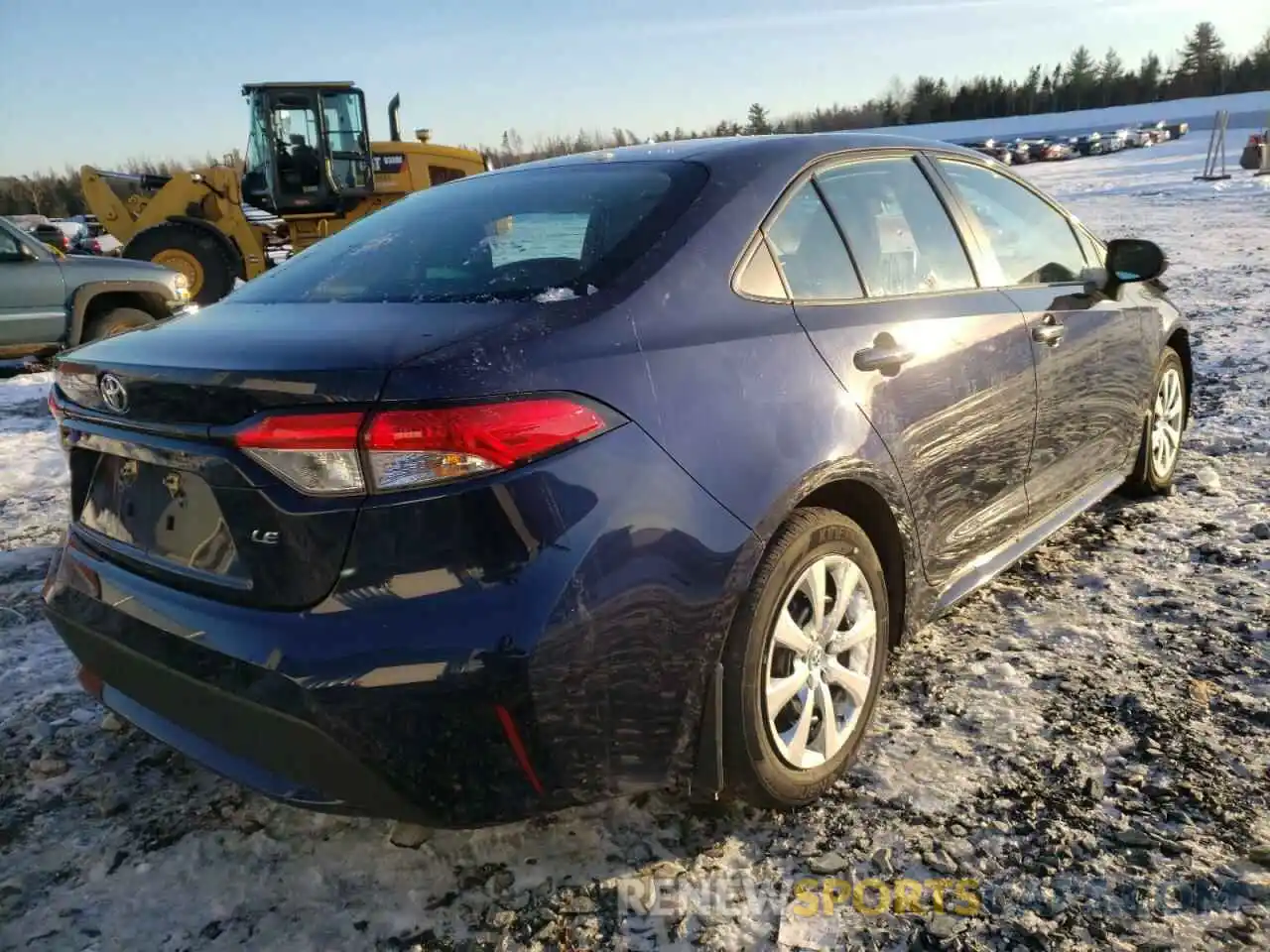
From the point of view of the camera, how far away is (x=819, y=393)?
229cm

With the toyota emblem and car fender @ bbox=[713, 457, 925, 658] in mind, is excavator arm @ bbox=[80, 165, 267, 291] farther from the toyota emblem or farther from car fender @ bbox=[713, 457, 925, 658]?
car fender @ bbox=[713, 457, 925, 658]

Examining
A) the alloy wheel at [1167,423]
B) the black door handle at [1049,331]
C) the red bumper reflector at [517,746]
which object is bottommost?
the alloy wheel at [1167,423]

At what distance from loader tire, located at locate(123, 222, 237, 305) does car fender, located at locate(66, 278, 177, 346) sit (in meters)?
3.79

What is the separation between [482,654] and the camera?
5.65 ft

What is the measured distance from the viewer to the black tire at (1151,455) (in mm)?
4137

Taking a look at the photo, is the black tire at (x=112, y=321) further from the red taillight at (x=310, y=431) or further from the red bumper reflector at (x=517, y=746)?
the red bumper reflector at (x=517, y=746)

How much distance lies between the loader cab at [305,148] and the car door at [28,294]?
218 inches

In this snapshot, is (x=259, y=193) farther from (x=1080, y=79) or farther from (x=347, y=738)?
(x=1080, y=79)

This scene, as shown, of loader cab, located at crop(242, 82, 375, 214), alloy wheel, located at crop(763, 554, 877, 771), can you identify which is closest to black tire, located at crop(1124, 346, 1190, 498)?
alloy wheel, located at crop(763, 554, 877, 771)

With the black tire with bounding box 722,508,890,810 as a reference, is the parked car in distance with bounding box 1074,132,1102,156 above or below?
below

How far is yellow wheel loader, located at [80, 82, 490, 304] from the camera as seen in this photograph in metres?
13.4

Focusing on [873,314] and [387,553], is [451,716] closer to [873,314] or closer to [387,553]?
[387,553]

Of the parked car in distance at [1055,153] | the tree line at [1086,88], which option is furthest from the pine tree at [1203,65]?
the parked car in distance at [1055,153]

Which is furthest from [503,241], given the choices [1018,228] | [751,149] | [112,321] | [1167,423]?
[112,321]
